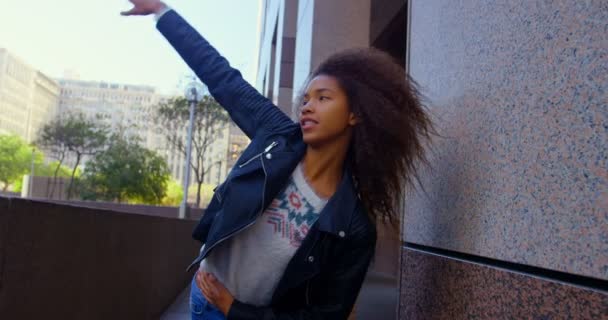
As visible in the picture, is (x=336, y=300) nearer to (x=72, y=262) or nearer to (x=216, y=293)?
(x=216, y=293)

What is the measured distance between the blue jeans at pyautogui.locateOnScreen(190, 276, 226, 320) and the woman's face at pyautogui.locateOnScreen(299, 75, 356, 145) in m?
0.81

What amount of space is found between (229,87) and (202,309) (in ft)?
3.24

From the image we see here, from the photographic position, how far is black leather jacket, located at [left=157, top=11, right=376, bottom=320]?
1.99m

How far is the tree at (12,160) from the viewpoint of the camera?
207ft

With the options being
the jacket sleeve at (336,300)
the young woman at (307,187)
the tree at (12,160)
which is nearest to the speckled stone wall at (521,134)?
the young woman at (307,187)

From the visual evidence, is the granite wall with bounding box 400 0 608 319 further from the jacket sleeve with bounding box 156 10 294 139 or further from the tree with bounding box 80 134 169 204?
the tree with bounding box 80 134 169 204

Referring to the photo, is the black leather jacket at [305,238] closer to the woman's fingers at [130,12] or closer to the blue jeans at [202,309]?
the blue jeans at [202,309]

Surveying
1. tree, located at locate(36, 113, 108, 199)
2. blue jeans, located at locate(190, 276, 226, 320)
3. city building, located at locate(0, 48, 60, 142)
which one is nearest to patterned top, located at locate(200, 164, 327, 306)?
blue jeans, located at locate(190, 276, 226, 320)

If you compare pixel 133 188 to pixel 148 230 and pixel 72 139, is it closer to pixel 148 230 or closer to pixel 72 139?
pixel 72 139

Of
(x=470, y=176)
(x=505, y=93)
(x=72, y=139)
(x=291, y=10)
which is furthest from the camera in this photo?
(x=72, y=139)

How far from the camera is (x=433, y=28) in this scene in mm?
2543

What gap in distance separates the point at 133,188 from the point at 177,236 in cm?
3107

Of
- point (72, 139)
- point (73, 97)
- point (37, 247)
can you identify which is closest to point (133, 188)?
point (72, 139)

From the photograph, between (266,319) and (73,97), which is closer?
(266,319)
